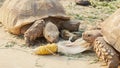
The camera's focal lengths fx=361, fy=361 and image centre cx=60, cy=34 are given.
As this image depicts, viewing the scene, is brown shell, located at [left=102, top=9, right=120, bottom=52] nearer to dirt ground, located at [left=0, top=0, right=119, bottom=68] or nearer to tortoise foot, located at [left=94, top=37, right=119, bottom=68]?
tortoise foot, located at [left=94, top=37, right=119, bottom=68]

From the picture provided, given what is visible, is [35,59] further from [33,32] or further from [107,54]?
[107,54]

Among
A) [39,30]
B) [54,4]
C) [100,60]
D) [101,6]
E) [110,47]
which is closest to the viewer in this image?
[110,47]

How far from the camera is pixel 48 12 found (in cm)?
592

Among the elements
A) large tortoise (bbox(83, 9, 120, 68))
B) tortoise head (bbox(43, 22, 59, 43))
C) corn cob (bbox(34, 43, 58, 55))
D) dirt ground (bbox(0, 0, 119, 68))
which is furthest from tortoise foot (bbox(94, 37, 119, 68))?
tortoise head (bbox(43, 22, 59, 43))

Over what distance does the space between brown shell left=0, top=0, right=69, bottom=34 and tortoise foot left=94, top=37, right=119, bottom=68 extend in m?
1.49

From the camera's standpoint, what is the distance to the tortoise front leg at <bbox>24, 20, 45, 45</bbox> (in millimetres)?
5648

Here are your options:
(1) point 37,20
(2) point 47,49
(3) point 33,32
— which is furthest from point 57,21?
(2) point 47,49

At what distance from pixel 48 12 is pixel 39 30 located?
41 centimetres

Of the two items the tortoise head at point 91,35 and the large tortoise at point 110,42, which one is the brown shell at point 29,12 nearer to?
the tortoise head at point 91,35

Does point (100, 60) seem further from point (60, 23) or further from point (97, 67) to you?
point (60, 23)

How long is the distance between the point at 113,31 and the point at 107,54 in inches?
12.1

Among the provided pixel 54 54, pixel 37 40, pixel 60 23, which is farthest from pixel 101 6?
pixel 54 54

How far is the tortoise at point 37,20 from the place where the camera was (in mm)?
5656

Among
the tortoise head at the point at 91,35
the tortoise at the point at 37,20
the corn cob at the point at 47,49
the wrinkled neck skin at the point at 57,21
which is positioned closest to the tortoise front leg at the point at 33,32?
the tortoise at the point at 37,20
